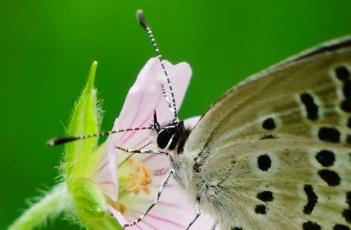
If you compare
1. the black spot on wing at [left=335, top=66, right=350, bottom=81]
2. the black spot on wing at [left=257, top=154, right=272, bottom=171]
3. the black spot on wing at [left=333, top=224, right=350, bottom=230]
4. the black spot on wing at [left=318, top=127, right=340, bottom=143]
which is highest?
the black spot on wing at [left=335, top=66, right=350, bottom=81]

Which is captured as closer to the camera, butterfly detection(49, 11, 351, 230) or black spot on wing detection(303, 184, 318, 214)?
butterfly detection(49, 11, 351, 230)

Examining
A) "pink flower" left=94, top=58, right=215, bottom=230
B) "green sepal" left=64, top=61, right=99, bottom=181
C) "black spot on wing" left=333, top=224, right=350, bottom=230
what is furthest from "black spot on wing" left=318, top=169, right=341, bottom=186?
"green sepal" left=64, top=61, right=99, bottom=181

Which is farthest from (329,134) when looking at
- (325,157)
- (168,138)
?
(168,138)

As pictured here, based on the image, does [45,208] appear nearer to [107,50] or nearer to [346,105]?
[346,105]

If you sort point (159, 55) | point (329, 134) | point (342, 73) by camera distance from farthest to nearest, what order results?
point (159, 55), point (329, 134), point (342, 73)

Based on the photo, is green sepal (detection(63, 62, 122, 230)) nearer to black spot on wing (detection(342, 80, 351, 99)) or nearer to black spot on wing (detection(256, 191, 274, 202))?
black spot on wing (detection(256, 191, 274, 202))

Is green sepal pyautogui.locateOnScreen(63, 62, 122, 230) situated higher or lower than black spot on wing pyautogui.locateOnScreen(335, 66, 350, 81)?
lower

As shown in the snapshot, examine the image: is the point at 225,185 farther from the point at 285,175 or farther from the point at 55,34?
the point at 55,34
